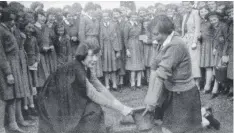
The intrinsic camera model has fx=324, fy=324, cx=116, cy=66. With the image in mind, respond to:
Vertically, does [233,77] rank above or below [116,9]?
below

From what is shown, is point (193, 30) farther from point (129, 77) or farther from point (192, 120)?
point (192, 120)

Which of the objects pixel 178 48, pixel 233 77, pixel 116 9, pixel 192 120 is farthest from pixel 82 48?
pixel 116 9

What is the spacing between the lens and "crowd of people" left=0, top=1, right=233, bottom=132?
4.71 meters

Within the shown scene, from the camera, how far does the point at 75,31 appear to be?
7570mm

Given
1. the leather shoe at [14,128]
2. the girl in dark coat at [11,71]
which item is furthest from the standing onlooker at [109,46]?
the leather shoe at [14,128]

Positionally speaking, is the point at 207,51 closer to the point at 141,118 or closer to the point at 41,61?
the point at 41,61

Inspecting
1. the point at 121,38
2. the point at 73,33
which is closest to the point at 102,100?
the point at 73,33

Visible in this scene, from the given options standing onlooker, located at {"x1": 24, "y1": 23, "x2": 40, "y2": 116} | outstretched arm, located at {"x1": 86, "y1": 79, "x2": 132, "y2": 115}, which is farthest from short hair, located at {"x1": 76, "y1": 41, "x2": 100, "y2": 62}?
standing onlooker, located at {"x1": 24, "y1": 23, "x2": 40, "y2": 116}

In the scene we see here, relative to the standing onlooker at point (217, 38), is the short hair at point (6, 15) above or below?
→ above

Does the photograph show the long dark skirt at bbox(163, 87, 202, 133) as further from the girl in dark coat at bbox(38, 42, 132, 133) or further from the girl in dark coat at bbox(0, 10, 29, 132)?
the girl in dark coat at bbox(0, 10, 29, 132)

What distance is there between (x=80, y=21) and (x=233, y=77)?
3.61 metres

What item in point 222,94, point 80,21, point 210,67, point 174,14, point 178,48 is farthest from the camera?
point 174,14

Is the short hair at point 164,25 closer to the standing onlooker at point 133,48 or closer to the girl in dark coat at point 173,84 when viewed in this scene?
Result: the girl in dark coat at point 173,84

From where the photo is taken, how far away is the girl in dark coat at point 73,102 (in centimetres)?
339
